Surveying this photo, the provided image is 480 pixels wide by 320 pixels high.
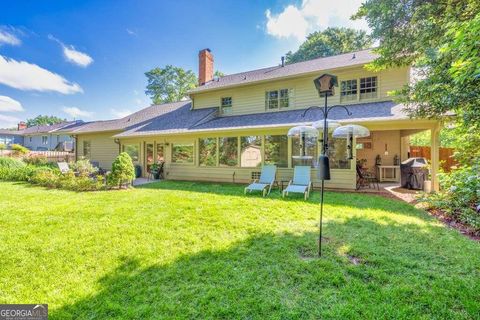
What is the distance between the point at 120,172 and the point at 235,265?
7807 mm

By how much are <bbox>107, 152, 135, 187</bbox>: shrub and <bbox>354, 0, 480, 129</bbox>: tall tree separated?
998cm

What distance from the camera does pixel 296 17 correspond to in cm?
1325

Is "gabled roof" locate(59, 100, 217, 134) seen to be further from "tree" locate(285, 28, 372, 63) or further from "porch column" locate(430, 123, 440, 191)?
"tree" locate(285, 28, 372, 63)

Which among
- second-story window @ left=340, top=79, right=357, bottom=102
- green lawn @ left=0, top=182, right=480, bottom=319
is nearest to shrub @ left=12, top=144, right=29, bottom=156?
green lawn @ left=0, top=182, right=480, bottom=319

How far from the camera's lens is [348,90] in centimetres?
1040

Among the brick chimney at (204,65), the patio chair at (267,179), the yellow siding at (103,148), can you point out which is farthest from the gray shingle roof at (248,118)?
the yellow siding at (103,148)

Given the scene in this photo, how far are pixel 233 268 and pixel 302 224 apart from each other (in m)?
2.34

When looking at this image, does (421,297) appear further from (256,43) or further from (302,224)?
(256,43)

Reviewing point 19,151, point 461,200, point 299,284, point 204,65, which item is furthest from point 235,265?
point 19,151

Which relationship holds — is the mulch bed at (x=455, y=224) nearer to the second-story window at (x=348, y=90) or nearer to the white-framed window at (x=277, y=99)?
the second-story window at (x=348, y=90)

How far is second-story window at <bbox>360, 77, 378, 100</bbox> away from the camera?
9.89m

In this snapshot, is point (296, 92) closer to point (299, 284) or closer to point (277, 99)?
point (277, 99)

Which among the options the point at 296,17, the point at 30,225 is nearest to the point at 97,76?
the point at 296,17

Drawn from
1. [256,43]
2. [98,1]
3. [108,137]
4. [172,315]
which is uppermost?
[256,43]
